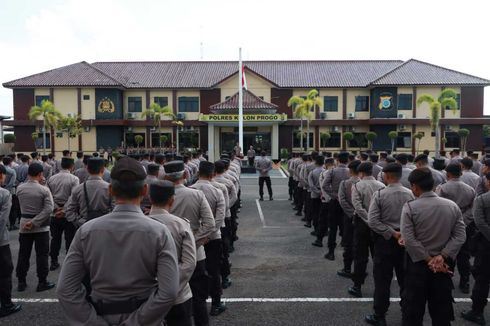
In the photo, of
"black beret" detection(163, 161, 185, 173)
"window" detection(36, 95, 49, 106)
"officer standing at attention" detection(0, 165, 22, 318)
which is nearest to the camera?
"black beret" detection(163, 161, 185, 173)

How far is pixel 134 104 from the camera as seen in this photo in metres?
37.4

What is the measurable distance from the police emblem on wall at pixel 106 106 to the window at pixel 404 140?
24.3 m

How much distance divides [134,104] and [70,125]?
20.1 feet

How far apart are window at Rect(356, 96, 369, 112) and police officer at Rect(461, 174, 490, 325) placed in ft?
107

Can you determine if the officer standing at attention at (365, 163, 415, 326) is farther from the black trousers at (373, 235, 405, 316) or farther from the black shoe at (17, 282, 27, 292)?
the black shoe at (17, 282, 27, 292)

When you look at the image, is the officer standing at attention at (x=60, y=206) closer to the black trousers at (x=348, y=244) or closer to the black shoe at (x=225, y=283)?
the black shoe at (x=225, y=283)

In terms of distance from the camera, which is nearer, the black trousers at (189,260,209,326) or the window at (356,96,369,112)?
the black trousers at (189,260,209,326)

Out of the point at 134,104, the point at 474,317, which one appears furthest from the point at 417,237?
the point at 134,104

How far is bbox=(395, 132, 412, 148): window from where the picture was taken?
35281mm

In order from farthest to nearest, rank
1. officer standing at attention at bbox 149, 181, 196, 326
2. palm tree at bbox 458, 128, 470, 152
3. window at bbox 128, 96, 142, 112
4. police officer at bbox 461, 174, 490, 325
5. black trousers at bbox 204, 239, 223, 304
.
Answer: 1. window at bbox 128, 96, 142, 112
2. palm tree at bbox 458, 128, 470, 152
3. black trousers at bbox 204, 239, 223, 304
4. police officer at bbox 461, 174, 490, 325
5. officer standing at attention at bbox 149, 181, 196, 326

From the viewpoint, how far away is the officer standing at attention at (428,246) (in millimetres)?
4082

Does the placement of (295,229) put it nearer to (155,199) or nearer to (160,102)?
(155,199)

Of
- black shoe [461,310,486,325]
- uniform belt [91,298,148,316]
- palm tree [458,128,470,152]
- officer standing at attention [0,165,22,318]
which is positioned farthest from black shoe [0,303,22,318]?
palm tree [458,128,470,152]

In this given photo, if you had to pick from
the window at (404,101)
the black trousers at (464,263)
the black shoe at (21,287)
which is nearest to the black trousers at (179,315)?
the black shoe at (21,287)
